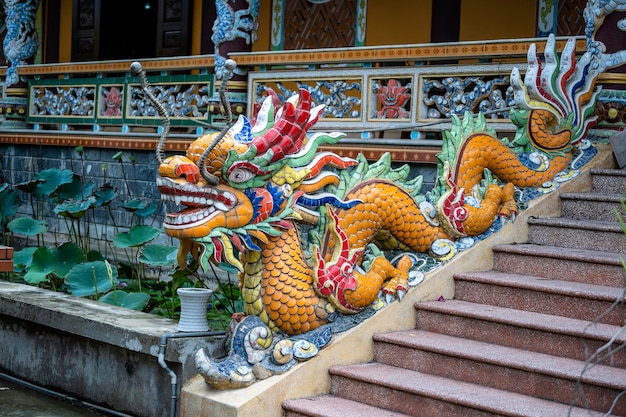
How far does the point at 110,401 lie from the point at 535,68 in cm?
370

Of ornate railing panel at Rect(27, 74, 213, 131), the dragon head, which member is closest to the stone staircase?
the dragon head

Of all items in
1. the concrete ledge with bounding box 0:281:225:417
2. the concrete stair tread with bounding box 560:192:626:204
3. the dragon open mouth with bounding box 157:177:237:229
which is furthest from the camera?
the concrete stair tread with bounding box 560:192:626:204

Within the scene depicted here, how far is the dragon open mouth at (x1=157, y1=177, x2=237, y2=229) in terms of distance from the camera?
5.34 meters

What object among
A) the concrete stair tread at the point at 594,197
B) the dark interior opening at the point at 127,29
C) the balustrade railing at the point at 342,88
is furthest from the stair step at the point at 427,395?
the dark interior opening at the point at 127,29

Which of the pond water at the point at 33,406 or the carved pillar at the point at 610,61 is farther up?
the carved pillar at the point at 610,61

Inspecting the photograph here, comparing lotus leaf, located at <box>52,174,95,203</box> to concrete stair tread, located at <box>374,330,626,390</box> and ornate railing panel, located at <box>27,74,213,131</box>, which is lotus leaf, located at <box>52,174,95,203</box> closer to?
ornate railing panel, located at <box>27,74,213,131</box>

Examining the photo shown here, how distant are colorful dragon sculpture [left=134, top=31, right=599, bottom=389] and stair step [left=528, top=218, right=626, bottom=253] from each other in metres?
0.42

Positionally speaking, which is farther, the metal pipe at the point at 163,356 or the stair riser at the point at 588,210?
the stair riser at the point at 588,210

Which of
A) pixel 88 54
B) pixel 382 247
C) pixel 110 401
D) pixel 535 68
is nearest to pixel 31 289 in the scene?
pixel 110 401

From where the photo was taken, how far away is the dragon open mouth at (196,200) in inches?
210

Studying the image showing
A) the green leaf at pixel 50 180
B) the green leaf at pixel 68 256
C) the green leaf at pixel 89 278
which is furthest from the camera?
the green leaf at pixel 50 180

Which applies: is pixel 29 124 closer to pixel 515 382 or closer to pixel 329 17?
pixel 329 17

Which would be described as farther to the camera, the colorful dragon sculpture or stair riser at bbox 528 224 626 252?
stair riser at bbox 528 224 626 252

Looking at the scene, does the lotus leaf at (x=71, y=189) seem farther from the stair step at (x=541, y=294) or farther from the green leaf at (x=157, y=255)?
the stair step at (x=541, y=294)
